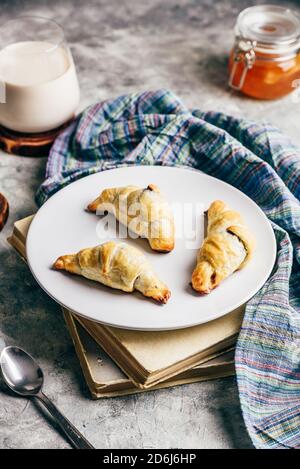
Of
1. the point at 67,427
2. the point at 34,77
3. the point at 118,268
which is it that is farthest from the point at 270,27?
the point at 67,427

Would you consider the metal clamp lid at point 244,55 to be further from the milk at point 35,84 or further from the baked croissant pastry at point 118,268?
the baked croissant pastry at point 118,268

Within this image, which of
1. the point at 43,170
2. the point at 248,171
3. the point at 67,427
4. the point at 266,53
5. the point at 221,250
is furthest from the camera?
the point at 266,53

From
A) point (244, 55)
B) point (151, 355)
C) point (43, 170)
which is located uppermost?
point (244, 55)

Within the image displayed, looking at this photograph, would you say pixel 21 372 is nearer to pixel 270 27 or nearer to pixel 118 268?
pixel 118 268

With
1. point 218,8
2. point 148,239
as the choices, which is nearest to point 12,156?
point 148,239

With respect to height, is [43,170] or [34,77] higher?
[34,77]
